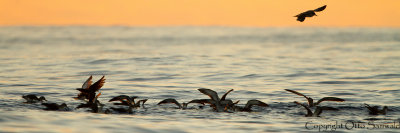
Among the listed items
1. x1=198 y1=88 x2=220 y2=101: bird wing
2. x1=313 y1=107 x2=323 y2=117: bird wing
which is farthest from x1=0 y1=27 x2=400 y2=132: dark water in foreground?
x1=198 y1=88 x2=220 y2=101: bird wing

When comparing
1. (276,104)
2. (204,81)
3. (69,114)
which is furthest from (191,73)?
(69,114)

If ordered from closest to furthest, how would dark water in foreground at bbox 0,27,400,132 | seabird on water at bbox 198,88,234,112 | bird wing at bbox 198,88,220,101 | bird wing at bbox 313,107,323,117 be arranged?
dark water in foreground at bbox 0,27,400,132 < bird wing at bbox 313,107,323,117 < bird wing at bbox 198,88,220,101 < seabird on water at bbox 198,88,234,112

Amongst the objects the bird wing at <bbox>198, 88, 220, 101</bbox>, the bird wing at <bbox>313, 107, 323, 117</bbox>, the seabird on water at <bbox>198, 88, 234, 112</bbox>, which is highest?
the bird wing at <bbox>198, 88, 220, 101</bbox>

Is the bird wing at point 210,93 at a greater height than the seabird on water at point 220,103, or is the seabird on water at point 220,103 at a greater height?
the bird wing at point 210,93

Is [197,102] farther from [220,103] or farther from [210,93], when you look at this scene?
[220,103]

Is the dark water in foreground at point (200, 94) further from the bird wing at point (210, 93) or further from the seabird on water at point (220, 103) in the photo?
the bird wing at point (210, 93)

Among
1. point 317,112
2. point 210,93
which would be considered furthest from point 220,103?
point 317,112

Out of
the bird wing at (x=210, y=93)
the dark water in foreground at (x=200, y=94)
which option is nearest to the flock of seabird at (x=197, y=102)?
the bird wing at (x=210, y=93)

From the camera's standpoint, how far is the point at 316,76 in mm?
20891

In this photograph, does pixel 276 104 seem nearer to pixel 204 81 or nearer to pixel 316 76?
pixel 204 81

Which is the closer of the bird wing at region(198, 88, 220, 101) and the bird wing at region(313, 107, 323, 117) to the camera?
the bird wing at region(313, 107, 323, 117)

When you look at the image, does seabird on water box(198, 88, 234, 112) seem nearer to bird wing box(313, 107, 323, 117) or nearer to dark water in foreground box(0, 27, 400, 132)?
dark water in foreground box(0, 27, 400, 132)

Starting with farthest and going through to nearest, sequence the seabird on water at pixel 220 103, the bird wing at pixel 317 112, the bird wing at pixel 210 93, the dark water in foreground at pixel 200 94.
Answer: the seabird on water at pixel 220 103 < the bird wing at pixel 210 93 < the bird wing at pixel 317 112 < the dark water in foreground at pixel 200 94

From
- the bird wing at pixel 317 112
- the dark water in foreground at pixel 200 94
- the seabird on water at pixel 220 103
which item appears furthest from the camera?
the seabird on water at pixel 220 103
